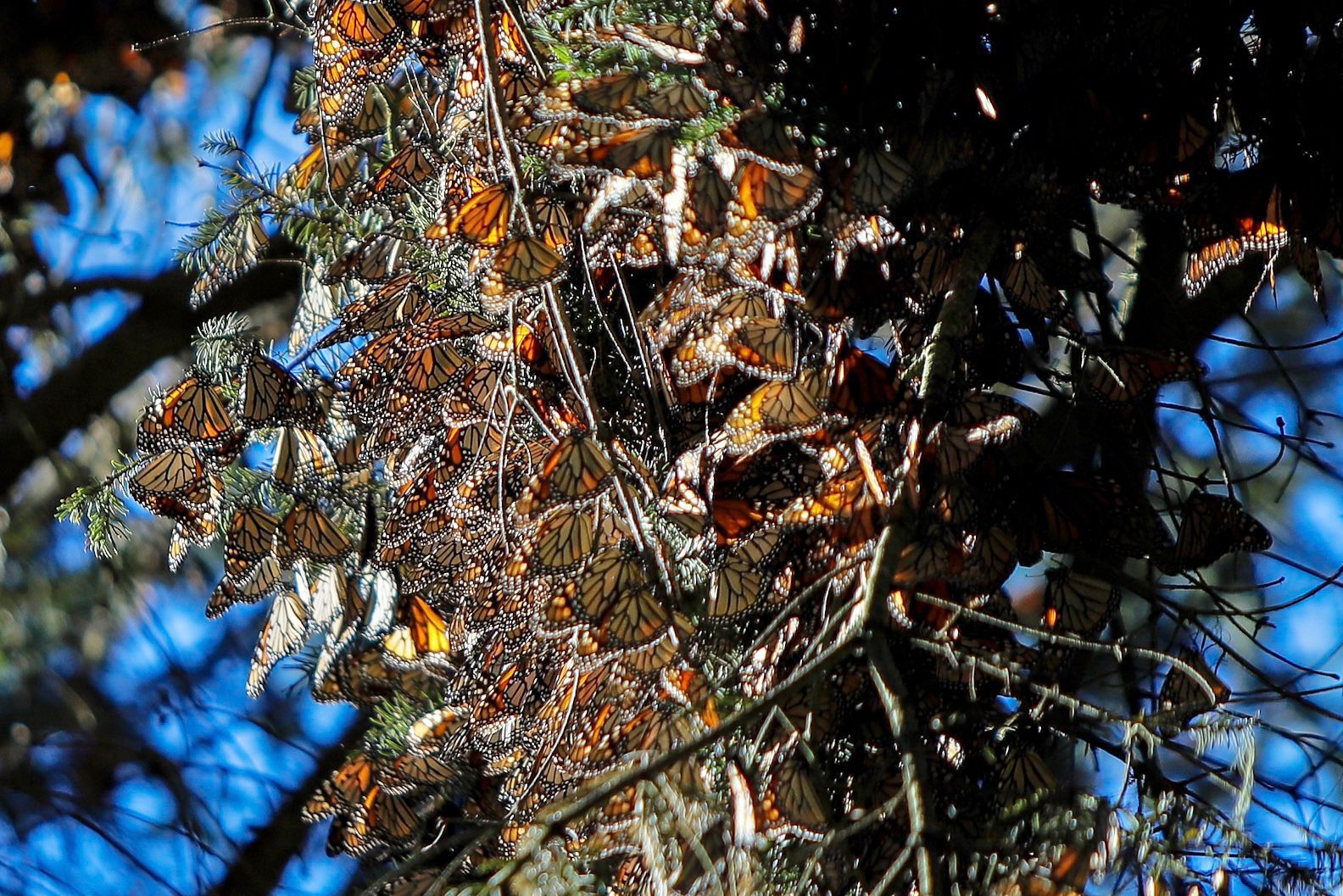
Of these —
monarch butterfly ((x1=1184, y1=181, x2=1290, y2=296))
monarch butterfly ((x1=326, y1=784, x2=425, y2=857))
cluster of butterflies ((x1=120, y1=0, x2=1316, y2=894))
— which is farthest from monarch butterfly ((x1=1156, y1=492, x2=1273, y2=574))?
monarch butterfly ((x1=326, y1=784, x2=425, y2=857))

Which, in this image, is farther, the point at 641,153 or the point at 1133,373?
the point at 1133,373

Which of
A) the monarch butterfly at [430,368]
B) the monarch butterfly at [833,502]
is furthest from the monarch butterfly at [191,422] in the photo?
the monarch butterfly at [833,502]

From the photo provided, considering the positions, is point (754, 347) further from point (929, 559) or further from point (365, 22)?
point (365, 22)

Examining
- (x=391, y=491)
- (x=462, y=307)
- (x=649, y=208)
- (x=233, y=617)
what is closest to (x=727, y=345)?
(x=649, y=208)

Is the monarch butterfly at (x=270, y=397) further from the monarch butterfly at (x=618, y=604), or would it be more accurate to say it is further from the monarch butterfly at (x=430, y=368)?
the monarch butterfly at (x=618, y=604)

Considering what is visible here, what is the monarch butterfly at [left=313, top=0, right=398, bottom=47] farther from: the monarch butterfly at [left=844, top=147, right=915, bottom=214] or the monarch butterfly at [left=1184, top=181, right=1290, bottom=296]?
the monarch butterfly at [left=1184, top=181, right=1290, bottom=296]

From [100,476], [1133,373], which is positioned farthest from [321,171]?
[100,476]
